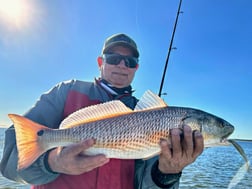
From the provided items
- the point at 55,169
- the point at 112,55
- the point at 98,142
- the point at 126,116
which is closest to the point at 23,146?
the point at 55,169

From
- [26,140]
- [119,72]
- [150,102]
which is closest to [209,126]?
[150,102]

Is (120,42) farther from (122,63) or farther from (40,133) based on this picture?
(40,133)

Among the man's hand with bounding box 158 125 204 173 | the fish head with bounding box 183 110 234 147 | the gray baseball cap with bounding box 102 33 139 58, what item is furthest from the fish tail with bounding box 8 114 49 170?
the gray baseball cap with bounding box 102 33 139 58

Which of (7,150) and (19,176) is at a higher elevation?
(7,150)

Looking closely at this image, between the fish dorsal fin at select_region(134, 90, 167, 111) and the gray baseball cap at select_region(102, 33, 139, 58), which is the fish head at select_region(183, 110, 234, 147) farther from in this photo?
the gray baseball cap at select_region(102, 33, 139, 58)

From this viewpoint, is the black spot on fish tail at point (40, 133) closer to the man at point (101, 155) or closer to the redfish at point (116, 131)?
the redfish at point (116, 131)

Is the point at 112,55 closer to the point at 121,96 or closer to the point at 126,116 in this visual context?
the point at 121,96

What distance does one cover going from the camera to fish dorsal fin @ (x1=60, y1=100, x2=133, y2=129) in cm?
262

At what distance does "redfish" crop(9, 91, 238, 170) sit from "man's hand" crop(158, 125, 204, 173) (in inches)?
2.3

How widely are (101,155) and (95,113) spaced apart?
423 millimetres

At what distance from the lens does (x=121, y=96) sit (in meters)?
3.50

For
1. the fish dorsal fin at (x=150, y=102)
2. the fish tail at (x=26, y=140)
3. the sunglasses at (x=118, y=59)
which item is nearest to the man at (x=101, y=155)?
the sunglasses at (x=118, y=59)

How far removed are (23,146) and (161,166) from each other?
1353 millimetres

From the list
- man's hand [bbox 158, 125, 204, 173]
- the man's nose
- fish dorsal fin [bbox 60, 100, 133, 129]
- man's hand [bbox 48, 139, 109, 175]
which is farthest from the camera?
the man's nose
